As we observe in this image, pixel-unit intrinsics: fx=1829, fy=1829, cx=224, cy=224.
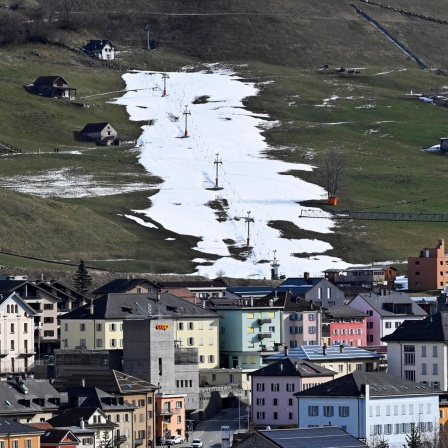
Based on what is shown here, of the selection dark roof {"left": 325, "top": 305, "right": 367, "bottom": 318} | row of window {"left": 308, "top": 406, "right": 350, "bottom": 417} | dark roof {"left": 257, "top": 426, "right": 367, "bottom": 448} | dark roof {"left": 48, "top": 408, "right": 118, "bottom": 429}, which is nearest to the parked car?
dark roof {"left": 48, "top": 408, "right": 118, "bottom": 429}

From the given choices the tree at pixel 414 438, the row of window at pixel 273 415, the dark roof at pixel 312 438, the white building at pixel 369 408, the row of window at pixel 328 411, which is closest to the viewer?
the dark roof at pixel 312 438

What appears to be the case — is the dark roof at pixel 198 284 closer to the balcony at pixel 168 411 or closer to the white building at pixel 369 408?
the balcony at pixel 168 411

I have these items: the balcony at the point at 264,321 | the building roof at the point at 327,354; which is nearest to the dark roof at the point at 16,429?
the building roof at the point at 327,354

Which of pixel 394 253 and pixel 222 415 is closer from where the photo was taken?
pixel 222 415

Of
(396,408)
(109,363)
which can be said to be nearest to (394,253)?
(109,363)

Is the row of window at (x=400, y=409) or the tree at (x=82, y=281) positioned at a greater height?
the tree at (x=82, y=281)

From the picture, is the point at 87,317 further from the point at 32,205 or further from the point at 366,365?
the point at 32,205
